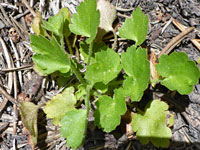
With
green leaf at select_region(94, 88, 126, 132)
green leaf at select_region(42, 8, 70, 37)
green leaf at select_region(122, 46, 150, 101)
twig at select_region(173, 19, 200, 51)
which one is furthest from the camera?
twig at select_region(173, 19, 200, 51)

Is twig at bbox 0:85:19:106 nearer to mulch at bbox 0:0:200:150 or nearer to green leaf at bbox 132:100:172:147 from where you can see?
mulch at bbox 0:0:200:150

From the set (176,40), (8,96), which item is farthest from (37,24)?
(176,40)

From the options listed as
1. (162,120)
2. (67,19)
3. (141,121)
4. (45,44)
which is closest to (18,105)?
(45,44)

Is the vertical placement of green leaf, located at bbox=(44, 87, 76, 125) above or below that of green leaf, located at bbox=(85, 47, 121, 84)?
below

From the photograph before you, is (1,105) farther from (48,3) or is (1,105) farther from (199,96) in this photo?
(199,96)

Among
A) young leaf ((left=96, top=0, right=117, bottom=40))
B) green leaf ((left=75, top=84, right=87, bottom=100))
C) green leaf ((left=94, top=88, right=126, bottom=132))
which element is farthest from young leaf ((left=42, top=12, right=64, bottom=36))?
green leaf ((left=94, top=88, right=126, bottom=132))

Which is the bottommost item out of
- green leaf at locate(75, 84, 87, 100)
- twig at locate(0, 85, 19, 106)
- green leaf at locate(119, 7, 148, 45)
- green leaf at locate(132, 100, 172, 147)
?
green leaf at locate(132, 100, 172, 147)
